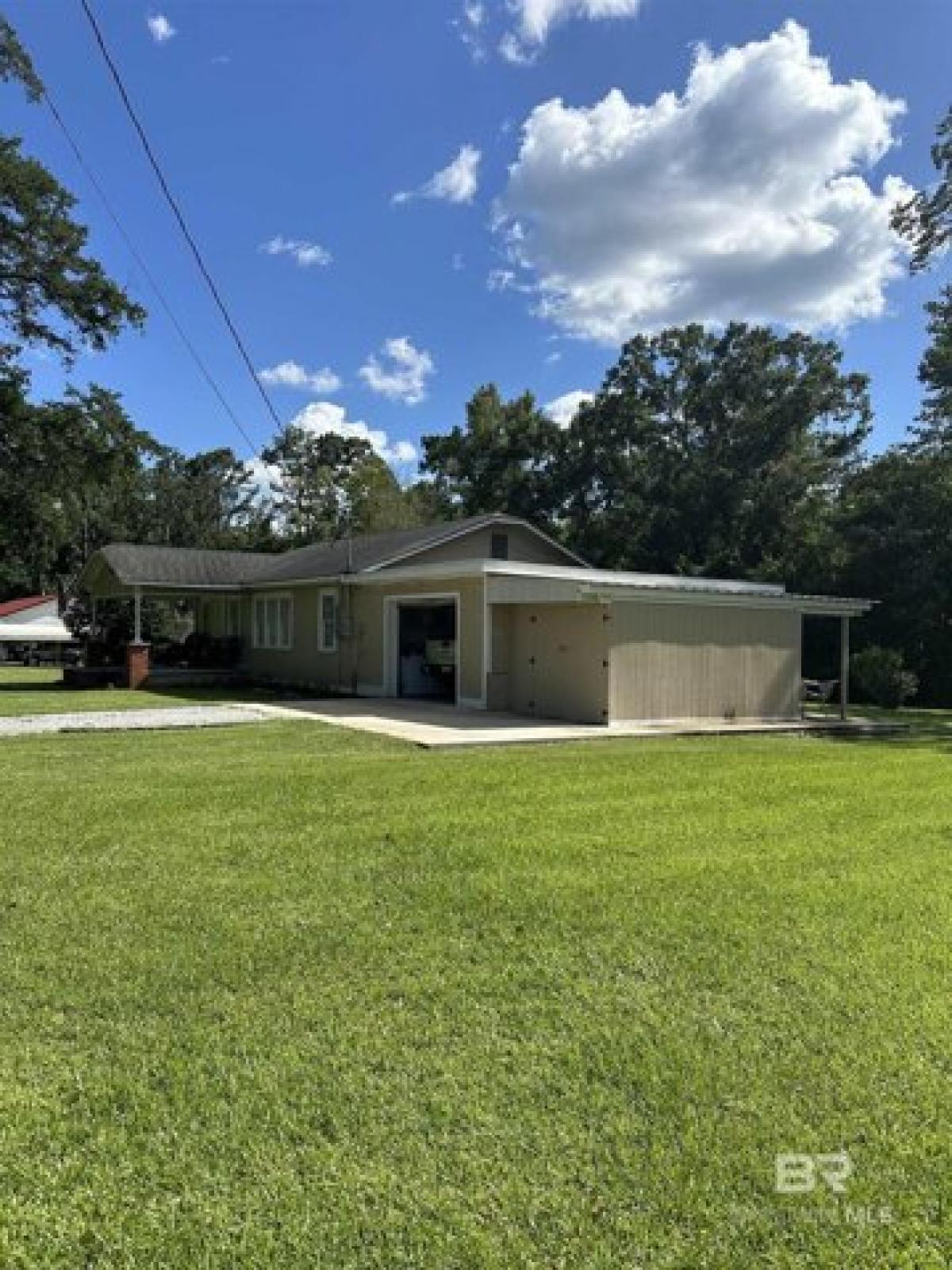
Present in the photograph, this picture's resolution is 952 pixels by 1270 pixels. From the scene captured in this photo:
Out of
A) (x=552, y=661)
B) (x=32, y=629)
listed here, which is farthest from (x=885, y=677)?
(x=32, y=629)

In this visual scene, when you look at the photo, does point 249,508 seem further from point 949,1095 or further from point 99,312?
point 949,1095

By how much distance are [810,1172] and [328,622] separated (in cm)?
1855

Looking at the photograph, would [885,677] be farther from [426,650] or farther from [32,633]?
[32,633]

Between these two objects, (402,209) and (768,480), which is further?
(768,480)

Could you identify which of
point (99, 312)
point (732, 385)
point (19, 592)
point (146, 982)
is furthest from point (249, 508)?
point (146, 982)

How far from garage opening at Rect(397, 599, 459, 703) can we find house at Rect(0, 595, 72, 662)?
23.7m

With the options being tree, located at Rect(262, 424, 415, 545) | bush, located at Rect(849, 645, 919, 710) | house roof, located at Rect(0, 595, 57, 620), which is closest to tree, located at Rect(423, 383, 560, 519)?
tree, located at Rect(262, 424, 415, 545)

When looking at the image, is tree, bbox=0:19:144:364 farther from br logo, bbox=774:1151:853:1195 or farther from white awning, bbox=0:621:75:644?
br logo, bbox=774:1151:853:1195

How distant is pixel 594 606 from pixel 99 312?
1443 centimetres

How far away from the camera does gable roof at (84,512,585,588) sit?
2023 centimetres

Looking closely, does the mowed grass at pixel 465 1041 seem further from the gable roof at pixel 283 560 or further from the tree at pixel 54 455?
the tree at pixel 54 455

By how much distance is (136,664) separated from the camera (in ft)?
68.6

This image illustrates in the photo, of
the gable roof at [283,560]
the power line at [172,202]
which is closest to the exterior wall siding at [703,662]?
the gable roof at [283,560]

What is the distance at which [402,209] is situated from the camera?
18.9m
